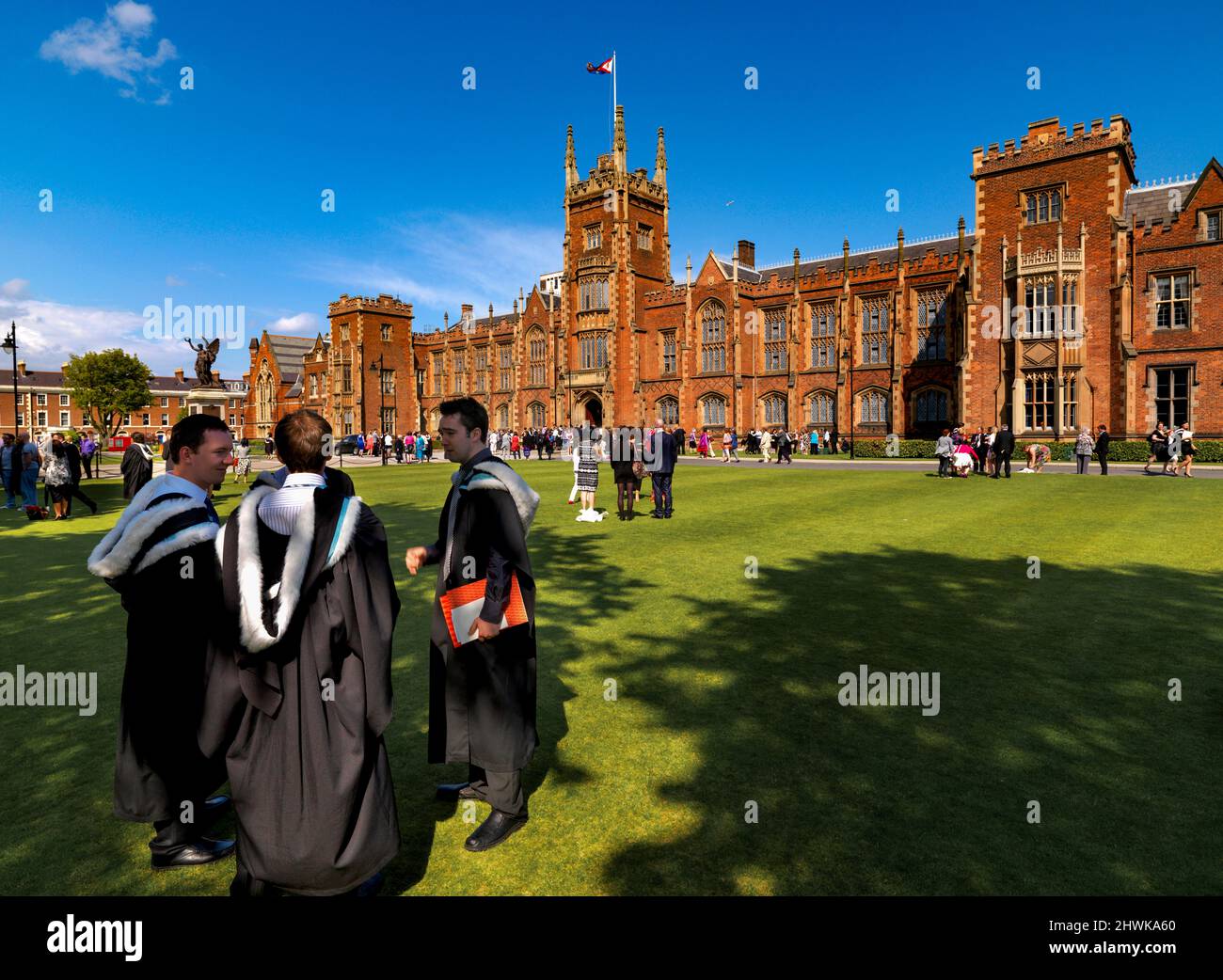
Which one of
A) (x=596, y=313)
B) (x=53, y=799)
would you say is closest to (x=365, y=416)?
(x=596, y=313)

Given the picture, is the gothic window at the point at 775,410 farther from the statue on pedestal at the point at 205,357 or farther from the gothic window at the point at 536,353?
the statue on pedestal at the point at 205,357

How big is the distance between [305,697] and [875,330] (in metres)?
48.1

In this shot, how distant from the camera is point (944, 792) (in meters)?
3.75

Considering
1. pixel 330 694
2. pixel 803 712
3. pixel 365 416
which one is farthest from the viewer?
pixel 365 416

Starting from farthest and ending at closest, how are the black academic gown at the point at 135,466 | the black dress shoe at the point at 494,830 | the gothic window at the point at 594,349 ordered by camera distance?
the gothic window at the point at 594,349, the black academic gown at the point at 135,466, the black dress shoe at the point at 494,830

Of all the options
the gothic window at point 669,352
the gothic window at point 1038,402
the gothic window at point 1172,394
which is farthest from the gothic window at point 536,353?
the gothic window at point 1172,394

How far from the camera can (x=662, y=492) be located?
13906 mm

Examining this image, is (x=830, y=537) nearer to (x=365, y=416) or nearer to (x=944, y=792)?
(x=944, y=792)

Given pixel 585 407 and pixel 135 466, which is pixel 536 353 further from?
pixel 135 466

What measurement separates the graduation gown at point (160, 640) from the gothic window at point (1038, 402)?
1528 inches

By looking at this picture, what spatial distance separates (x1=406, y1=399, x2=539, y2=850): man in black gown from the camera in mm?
3473

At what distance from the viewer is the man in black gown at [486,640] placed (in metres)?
3.47

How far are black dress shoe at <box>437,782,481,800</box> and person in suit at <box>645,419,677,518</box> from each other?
9.84m

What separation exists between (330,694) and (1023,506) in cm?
1562
